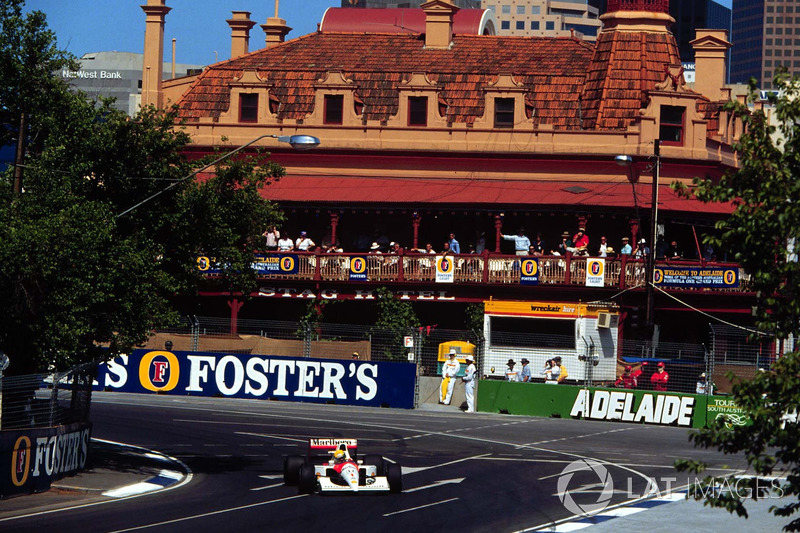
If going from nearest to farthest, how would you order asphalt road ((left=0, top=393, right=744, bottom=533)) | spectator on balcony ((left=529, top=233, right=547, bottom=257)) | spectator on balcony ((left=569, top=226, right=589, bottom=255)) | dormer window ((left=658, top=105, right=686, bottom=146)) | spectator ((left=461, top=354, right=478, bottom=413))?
1. asphalt road ((left=0, top=393, right=744, bottom=533))
2. spectator ((left=461, top=354, right=478, bottom=413))
3. spectator on balcony ((left=569, top=226, right=589, bottom=255))
4. spectator on balcony ((left=529, top=233, right=547, bottom=257))
5. dormer window ((left=658, top=105, right=686, bottom=146))

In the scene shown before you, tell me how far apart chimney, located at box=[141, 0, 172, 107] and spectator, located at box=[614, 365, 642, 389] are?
25378mm

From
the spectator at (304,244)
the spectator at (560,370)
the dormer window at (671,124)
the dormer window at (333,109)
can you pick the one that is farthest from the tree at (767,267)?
the dormer window at (333,109)

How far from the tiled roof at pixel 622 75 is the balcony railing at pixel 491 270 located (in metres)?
7.52

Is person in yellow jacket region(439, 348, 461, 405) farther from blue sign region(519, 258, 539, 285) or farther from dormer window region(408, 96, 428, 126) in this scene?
dormer window region(408, 96, 428, 126)

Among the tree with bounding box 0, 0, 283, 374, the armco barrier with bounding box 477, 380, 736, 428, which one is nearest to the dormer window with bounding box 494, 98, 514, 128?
the armco barrier with bounding box 477, 380, 736, 428

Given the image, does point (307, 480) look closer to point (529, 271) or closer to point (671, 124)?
point (529, 271)

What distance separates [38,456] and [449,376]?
19.1 m

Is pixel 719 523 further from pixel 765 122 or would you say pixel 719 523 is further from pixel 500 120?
pixel 500 120

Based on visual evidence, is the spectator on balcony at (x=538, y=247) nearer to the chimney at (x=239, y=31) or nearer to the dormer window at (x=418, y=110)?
the dormer window at (x=418, y=110)

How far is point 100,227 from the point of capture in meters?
25.2

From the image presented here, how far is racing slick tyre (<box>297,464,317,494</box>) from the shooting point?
2438cm

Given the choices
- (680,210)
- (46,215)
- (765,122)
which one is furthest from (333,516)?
(680,210)

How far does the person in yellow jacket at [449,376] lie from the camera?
41.5 meters

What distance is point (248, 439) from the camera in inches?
1303
